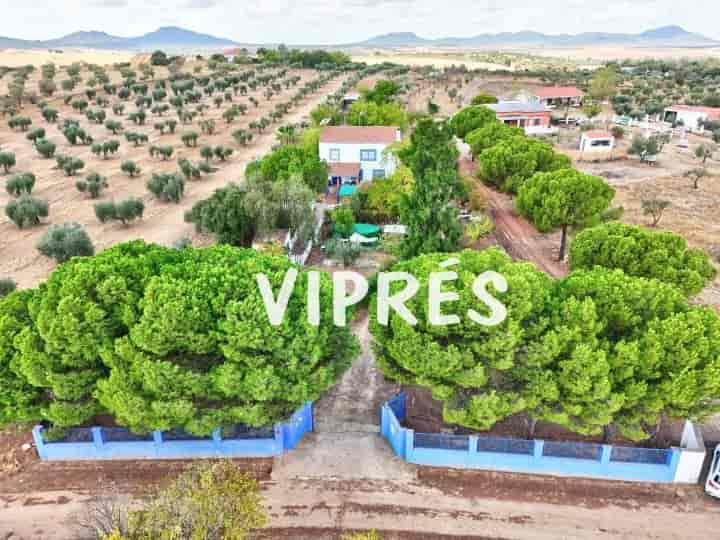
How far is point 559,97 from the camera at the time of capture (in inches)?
3329

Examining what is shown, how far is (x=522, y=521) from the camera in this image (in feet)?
47.9

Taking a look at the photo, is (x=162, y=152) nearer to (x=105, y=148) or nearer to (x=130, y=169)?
(x=105, y=148)

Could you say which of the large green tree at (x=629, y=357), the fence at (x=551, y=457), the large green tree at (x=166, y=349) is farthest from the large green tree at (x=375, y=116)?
the fence at (x=551, y=457)

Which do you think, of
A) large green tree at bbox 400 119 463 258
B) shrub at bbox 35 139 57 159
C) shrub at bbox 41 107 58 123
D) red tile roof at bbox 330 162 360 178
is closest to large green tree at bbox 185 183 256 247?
large green tree at bbox 400 119 463 258

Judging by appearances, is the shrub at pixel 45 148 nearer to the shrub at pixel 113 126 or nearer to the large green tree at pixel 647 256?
the shrub at pixel 113 126

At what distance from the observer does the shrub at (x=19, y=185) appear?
40000 millimetres

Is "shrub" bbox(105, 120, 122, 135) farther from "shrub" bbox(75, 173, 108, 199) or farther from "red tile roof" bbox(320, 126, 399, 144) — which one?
"red tile roof" bbox(320, 126, 399, 144)

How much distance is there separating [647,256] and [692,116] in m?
60.5

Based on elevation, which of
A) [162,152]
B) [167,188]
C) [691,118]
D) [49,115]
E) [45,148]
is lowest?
[167,188]

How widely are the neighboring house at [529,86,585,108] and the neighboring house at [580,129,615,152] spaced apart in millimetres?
25625

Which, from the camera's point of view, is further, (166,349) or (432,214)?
(432,214)

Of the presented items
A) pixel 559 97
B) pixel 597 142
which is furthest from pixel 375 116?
pixel 559 97

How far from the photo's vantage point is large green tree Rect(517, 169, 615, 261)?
2958 centimetres

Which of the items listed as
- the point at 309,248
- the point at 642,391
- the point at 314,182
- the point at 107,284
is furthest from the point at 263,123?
the point at 642,391
